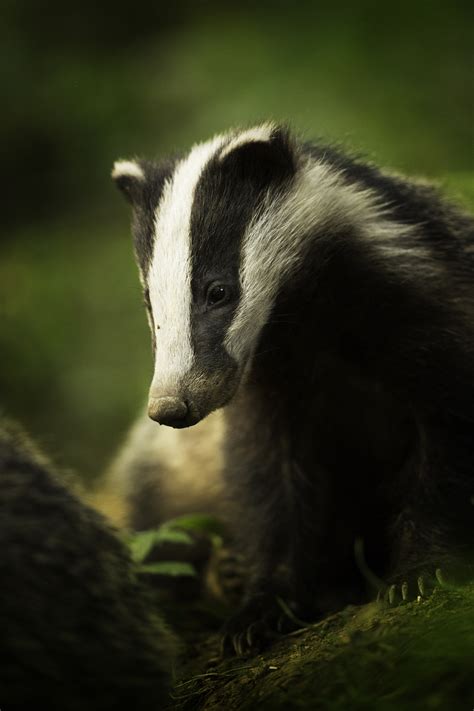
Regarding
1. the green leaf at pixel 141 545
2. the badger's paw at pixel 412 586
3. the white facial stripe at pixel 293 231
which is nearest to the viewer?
the badger's paw at pixel 412 586

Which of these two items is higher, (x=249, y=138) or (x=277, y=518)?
(x=249, y=138)

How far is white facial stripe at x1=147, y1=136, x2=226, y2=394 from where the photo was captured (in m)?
3.47

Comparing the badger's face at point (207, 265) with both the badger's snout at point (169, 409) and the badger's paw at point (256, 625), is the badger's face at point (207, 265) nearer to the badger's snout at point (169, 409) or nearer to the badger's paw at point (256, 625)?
the badger's snout at point (169, 409)

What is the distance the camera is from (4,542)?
2.63 m

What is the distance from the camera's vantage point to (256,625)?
3.94m

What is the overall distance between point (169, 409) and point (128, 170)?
123 centimetres

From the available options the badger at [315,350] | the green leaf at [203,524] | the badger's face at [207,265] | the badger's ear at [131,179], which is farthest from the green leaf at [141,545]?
the badger's ear at [131,179]

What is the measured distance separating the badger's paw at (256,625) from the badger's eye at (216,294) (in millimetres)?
1218

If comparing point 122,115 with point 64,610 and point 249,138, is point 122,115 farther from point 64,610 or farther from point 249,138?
point 64,610

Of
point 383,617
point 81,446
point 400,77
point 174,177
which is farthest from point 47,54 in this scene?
point 383,617

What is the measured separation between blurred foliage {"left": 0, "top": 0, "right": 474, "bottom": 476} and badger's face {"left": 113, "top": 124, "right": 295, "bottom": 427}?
3657 mm

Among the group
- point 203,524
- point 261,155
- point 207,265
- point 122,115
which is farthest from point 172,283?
point 122,115

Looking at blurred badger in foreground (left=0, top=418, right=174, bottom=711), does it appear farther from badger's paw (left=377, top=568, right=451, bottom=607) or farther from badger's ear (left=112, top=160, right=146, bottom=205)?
badger's ear (left=112, top=160, right=146, bottom=205)

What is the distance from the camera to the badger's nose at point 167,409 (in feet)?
11.1
